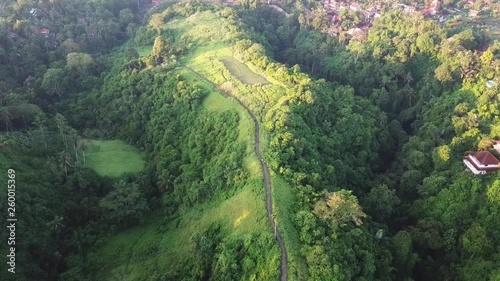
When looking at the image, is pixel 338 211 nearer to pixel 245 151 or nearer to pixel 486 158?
pixel 245 151

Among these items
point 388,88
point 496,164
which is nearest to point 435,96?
point 388,88

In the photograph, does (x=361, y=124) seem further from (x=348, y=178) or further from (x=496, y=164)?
(x=496, y=164)

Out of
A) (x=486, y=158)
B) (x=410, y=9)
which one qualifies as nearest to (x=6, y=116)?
(x=486, y=158)

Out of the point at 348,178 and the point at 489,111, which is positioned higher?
the point at 489,111

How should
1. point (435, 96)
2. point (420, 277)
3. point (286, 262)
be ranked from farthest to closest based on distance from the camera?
point (435, 96)
point (420, 277)
point (286, 262)

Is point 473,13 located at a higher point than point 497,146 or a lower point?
higher

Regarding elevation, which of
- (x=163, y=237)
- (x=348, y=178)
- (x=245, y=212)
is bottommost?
(x=163, y=237)

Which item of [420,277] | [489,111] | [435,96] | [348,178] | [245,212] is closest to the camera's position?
[245,212]
